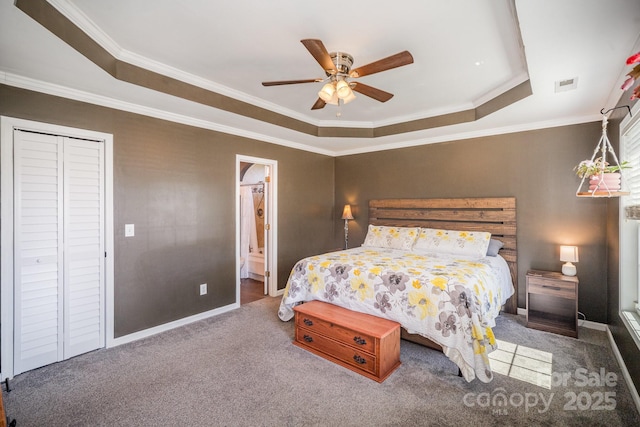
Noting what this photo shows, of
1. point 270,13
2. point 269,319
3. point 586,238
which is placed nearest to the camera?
point 270,13

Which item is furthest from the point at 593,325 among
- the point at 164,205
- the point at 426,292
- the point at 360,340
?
the point at 164,205

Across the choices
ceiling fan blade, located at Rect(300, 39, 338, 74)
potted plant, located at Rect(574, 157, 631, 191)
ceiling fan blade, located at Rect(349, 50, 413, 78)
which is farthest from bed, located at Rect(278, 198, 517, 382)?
ceiling fan blade, located at Rect(300, 39, 338, 74)

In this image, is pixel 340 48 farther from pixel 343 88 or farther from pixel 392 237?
pixel 392 237

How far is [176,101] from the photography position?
3055 mm

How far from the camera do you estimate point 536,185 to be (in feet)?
12.3

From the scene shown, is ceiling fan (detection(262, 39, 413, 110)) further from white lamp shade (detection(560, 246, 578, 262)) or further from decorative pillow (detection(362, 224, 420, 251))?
white lamp shade (detection(560, 246, 578, 262))

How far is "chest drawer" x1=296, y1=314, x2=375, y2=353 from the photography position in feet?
8.11

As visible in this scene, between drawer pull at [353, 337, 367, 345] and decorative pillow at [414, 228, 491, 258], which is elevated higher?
decorative pillow at [414, 228, 491, 258]

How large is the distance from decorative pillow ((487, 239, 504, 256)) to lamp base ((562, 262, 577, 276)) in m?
0.65

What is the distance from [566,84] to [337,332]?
2.92 meters

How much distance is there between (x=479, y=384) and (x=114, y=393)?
277 centimetres

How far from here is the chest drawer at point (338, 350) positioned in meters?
2.46

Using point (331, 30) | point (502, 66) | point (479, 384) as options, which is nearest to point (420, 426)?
point (479, 384)

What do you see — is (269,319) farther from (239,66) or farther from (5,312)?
(239,66)
